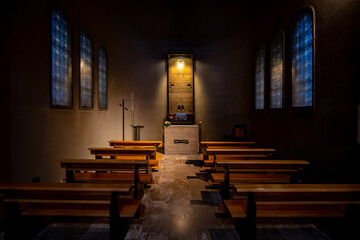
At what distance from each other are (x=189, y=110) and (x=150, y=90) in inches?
59.3

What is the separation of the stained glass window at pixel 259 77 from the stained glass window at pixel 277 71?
595mm

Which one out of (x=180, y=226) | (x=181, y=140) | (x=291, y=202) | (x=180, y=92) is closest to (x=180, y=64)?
(x=180, y=92)

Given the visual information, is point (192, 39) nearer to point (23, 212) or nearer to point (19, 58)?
point (19, 58)

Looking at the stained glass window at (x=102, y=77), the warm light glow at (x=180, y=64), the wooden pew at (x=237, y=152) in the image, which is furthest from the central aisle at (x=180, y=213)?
the warm light glow at (x=180, y=64)

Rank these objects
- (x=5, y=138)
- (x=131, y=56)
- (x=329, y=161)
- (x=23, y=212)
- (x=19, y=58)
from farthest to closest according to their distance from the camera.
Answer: (x=131, y=56) → (x=329, y=161) → (x=19, y=58) → (x=5, y=138) → (x=23, y=212)

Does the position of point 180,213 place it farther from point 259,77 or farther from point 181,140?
point 259,77

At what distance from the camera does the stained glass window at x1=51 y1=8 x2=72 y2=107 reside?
3.81m

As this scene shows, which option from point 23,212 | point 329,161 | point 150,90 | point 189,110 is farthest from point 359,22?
point 150,90

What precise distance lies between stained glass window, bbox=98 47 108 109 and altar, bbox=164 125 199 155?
1.97 m

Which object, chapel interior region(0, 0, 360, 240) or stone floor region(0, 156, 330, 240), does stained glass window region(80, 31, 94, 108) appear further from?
stone floor region(0, 156, 330, 240)

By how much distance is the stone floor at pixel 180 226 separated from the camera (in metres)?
2.21

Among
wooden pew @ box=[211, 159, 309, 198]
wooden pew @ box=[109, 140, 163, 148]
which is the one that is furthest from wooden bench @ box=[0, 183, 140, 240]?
wooden pew @ box=[109, 140, 163, 148]

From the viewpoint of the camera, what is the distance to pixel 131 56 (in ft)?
23.9

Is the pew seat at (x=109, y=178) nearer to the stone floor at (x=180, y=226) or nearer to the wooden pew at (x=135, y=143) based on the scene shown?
the stone floor at (x=180, y=226)
